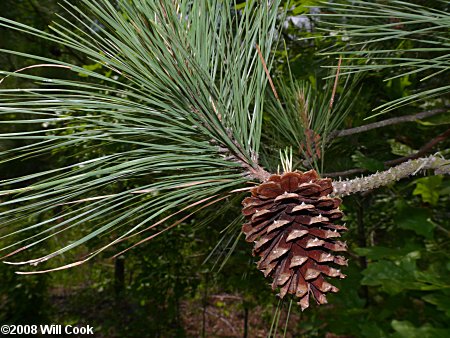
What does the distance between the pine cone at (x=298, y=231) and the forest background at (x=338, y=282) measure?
0.10m

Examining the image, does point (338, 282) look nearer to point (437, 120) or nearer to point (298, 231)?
point (437, 120)

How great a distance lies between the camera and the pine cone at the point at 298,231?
56 cm

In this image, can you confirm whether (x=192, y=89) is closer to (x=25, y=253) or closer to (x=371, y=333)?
(x=371, y=333)

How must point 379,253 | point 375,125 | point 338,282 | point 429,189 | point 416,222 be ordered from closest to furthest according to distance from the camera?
point 375,125, point 379,253, point 416,222, point 429,189, point 338,282

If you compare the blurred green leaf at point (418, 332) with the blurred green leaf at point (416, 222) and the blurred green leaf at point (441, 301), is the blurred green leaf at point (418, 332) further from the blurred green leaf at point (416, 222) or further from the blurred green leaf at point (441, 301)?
the blurred green leaf at point (416, 222)

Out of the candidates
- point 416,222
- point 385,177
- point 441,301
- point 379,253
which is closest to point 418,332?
point 441,301

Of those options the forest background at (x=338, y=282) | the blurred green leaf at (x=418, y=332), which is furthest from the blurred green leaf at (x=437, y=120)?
the blurred green leaf at (x=418, y=332)

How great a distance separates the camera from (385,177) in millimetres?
645

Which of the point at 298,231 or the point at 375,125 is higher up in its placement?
the point at 375,125

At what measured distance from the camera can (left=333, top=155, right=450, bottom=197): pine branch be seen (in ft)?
2.07

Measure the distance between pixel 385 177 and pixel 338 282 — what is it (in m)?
1.63

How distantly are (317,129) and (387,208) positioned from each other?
7.25 feet

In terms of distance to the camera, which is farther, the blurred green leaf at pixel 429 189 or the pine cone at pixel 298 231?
the blurred green leaf at pixel 429 189

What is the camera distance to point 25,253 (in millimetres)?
2541
